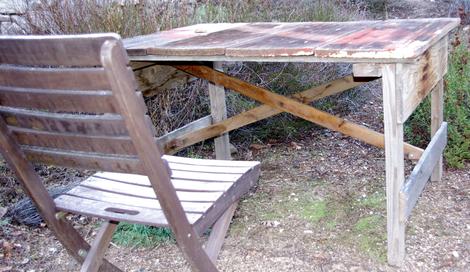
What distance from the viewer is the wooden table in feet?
6.49

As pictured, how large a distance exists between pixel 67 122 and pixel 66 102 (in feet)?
0.32

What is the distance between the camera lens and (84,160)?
1543 mm

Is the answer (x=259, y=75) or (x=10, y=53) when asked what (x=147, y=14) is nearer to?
(x=259, y=75)

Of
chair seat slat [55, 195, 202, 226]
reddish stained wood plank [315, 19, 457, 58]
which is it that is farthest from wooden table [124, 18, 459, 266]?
chair seat slat [55, 195, 202, 226]

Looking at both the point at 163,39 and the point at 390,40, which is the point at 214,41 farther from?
the point at 390,40

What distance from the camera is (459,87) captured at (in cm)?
336

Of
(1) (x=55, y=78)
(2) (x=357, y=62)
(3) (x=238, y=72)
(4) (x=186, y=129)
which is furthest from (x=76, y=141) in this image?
(3) (x=238, y=72)

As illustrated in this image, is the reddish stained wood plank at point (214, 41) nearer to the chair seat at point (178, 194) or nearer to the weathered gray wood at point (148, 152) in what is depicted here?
the chair seat at point (178, 194)

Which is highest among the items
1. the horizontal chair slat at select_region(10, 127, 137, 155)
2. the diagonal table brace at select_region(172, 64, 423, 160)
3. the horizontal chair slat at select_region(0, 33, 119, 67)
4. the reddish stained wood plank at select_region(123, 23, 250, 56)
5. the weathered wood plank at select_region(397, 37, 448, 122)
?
the horizontal chair slat at select_region(0, 33, 119, 67)

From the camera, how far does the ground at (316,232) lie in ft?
7.96

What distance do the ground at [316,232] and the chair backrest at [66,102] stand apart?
1130mm

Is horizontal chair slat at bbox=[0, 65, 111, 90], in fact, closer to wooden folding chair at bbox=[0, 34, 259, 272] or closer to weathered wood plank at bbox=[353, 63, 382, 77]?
wooden folding chair at bbox=[0, 34, 259, 272]

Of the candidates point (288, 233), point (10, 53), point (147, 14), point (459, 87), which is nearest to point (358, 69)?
point (288, 233)

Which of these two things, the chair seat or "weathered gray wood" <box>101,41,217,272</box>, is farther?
the chair seat
